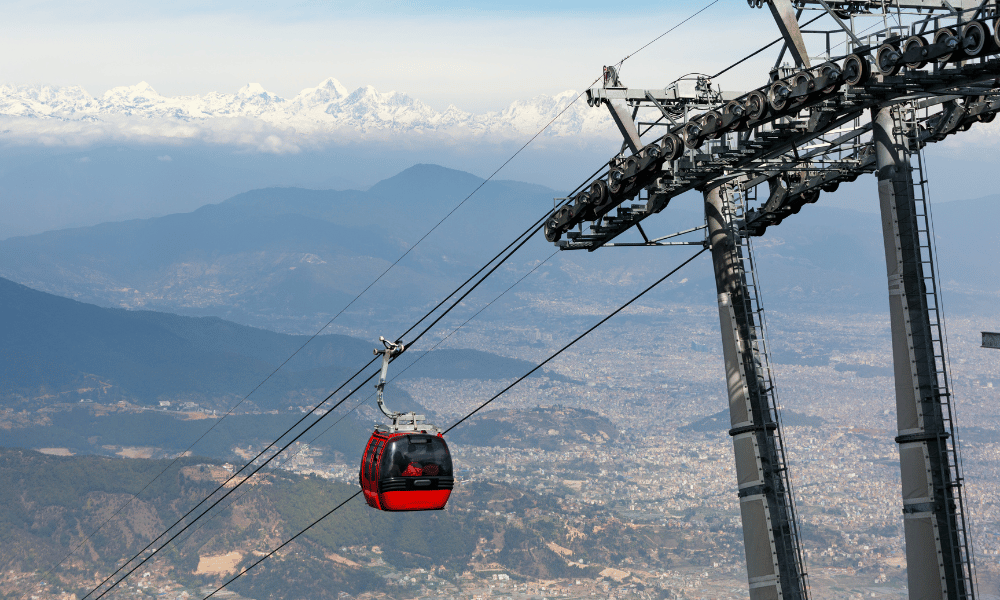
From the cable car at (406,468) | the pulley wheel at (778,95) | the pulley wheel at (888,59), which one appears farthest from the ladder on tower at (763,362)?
the cable car at (406,468)

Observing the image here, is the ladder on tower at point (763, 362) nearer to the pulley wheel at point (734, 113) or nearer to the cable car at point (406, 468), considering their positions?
the pulley wheel at point (734, 113)

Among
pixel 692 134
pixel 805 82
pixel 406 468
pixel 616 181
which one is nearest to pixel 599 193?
pixel 616 181

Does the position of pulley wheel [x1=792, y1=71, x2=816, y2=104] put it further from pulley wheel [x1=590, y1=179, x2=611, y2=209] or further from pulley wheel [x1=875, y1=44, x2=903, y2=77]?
pulley wheel [x1=590, y1=179, x2=611, y2=209]

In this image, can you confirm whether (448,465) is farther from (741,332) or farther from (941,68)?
(941,68)

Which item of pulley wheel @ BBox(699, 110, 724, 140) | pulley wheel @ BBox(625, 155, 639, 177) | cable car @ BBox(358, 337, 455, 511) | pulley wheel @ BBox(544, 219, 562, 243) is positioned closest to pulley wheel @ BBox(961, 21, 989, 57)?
pulley wheel @ BBox(699, 110, 724, 140)

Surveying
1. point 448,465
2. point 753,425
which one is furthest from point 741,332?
point 448,465
